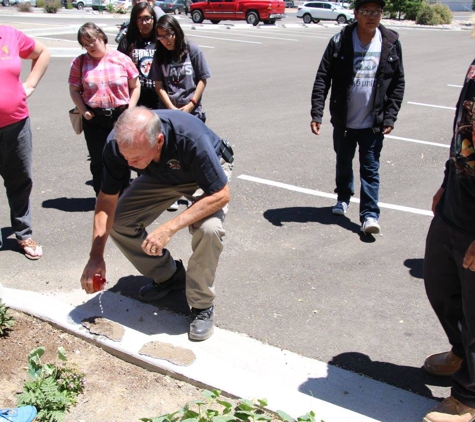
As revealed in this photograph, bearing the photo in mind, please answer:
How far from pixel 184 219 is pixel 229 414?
1156 millimetres

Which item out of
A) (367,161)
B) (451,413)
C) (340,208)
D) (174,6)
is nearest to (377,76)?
(367,161)

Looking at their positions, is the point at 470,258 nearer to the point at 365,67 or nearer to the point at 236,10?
the point at 365,67

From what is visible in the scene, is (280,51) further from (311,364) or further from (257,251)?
(311,364)

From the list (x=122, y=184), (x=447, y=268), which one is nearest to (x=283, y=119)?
(x=122, y=184)

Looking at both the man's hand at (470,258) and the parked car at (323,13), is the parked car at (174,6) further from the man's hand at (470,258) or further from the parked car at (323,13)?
the man's hand at (470,258)

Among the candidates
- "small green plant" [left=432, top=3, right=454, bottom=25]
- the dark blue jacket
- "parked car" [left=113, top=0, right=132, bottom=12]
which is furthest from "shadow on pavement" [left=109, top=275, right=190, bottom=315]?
"small green plant" [left=432, top=3, right=454, bottom=25]

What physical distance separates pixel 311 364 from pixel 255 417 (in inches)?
30.0

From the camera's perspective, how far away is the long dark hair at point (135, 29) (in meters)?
5.84

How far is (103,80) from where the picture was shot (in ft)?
17.7

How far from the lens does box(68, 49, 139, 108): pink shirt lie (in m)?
5.39

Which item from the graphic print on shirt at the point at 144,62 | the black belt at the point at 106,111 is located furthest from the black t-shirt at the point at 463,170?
the graphic print on shirt at the point at 144,62

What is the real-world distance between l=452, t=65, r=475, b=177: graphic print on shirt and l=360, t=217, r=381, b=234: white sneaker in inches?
99.7

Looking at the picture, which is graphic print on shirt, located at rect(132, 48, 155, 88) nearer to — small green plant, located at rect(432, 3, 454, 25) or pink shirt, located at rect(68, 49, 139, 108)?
pink shirt, located at rect(68, 49, 139, 108)

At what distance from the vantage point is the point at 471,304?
9.55ft
